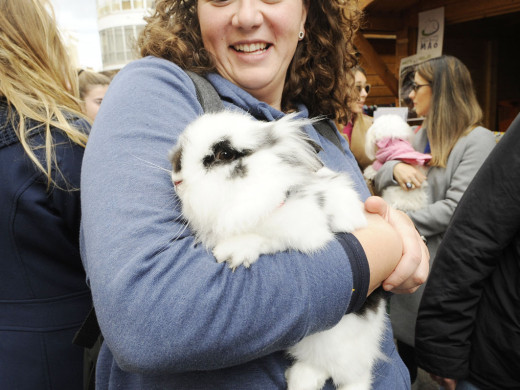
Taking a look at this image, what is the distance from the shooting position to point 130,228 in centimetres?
75

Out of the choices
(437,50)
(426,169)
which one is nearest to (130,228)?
(426,169)

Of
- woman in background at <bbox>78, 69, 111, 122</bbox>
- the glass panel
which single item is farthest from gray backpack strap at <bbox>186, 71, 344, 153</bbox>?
the glass panel

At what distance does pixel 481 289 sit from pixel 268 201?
3.97 ft

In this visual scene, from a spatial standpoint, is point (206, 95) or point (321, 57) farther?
point (321, 57)

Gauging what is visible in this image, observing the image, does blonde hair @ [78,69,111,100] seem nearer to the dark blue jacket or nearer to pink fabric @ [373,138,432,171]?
the dark blue jacket

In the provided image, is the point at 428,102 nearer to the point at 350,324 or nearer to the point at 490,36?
the point at 350,324

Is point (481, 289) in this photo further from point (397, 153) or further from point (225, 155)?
point (397, 153)

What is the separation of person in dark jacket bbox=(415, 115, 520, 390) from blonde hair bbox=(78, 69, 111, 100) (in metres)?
3.93

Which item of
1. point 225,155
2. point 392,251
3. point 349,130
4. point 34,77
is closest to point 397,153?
point 349,130

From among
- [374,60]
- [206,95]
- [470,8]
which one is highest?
[470,8]

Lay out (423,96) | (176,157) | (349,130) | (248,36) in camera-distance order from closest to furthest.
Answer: (176,157) → (248,36) → (423,96) → (349,130)

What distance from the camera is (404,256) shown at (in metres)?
1.10

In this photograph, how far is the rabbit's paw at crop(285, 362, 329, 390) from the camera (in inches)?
38.3

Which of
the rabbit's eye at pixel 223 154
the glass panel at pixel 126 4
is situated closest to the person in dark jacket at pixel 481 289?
the rabbit's eye at pixel 223 154
